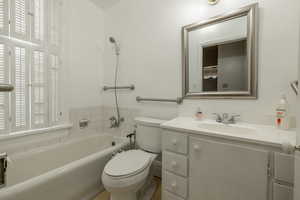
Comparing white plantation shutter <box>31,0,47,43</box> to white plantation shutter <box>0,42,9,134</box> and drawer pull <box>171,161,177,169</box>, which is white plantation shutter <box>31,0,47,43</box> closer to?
white plantation shutter <box>0,42,9,134</box>

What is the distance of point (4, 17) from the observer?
4.56ft

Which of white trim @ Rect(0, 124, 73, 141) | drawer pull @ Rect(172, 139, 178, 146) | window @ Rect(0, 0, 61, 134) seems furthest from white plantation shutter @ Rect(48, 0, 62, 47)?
drawer pull @ Rect(172, 139, 178, 146)

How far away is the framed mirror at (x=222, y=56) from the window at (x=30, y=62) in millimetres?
1677

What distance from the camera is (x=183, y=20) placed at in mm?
1553

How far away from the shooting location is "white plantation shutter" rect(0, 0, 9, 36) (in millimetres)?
1373

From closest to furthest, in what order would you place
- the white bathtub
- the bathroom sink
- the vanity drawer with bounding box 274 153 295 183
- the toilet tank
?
the vanity drawer with bounding box 274 153 295 183 → the white bathtub → the bathroom sink → the toilet tank

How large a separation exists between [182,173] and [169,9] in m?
1.79

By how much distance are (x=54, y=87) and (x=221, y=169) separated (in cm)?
207

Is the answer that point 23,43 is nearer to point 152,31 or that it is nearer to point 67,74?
point 67,74

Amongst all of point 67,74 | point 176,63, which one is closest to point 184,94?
point 176,63

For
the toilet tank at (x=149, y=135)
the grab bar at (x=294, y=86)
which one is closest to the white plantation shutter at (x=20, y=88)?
the toilet tank at (x=149, y=135)

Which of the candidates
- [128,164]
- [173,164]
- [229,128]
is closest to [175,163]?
[173,164]

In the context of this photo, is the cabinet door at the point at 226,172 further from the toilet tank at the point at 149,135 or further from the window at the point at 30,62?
the window at the point at 30,62

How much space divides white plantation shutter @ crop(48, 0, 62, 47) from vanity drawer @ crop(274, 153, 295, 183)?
2.47 meters
